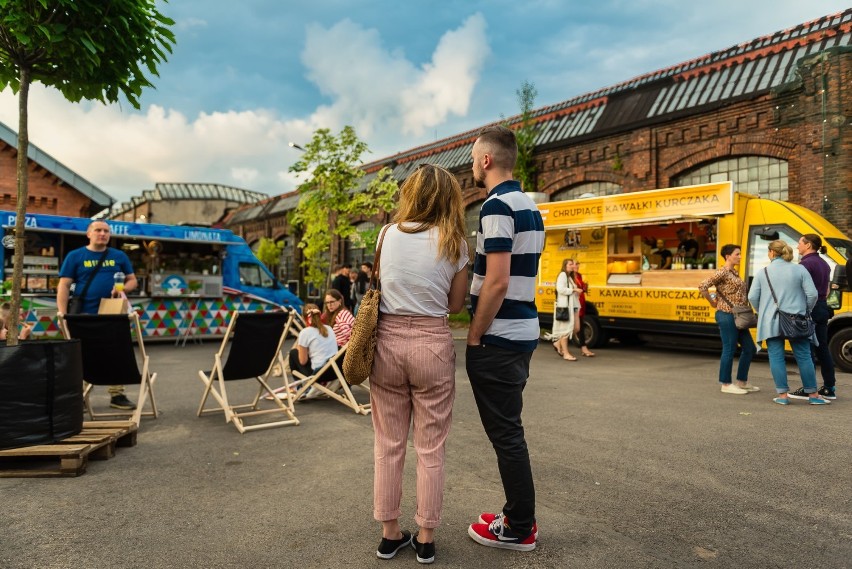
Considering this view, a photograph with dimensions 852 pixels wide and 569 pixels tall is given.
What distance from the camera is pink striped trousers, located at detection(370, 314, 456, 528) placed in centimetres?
272

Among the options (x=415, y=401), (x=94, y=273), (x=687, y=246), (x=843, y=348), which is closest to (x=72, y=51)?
(x=94, y=273)

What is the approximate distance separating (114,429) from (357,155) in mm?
16516

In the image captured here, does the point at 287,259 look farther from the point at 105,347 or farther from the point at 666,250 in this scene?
the point at 105,347

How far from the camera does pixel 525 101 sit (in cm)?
2041

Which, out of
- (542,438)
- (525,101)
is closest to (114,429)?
(542,438)

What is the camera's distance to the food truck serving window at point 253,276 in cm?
1530

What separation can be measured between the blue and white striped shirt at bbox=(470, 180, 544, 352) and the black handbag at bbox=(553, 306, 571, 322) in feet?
27.7

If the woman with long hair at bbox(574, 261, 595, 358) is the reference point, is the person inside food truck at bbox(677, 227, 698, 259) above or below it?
above

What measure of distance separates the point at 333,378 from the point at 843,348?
806 cm

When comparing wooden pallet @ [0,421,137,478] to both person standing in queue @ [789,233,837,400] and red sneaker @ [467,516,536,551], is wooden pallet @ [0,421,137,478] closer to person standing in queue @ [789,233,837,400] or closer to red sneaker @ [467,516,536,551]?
red sneaker @ [467,516,536,551]

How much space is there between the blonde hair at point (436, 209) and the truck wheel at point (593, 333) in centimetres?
1054

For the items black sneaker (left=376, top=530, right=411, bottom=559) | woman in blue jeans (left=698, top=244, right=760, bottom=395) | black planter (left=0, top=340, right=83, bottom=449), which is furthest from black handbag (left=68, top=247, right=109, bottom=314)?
woman in blue jeans (left=698, top=244, right=760, bottom=395)

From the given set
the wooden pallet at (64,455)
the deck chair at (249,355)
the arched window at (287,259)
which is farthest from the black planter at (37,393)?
the arched window at (287,259)

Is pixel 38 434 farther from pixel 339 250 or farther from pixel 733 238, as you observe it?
pixel 339 250
